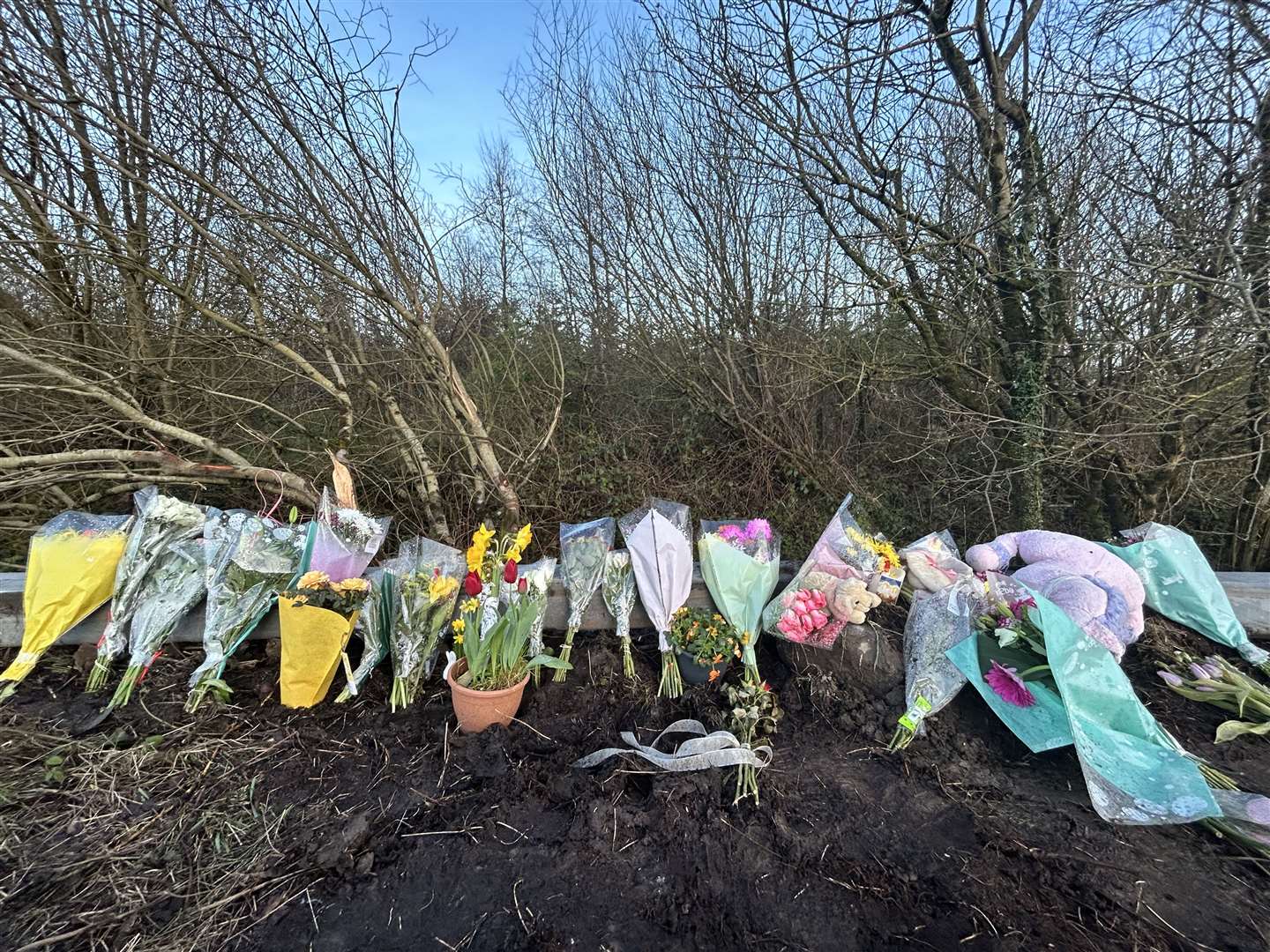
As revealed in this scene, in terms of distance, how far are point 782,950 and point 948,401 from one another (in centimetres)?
370

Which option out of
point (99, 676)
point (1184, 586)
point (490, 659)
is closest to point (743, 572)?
point (490, 659)

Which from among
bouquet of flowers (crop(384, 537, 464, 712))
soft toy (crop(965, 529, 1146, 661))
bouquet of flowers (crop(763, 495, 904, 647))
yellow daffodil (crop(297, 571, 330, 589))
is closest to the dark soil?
bouquet of flowers (crop(384, 537, 464, 712))

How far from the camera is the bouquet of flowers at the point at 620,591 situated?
278cm

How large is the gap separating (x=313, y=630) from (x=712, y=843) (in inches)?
70.4

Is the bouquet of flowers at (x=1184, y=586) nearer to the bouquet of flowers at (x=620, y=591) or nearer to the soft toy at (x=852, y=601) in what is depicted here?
the soft toy at (x=852, y=601)

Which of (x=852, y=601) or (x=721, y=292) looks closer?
(x=852, y=601)

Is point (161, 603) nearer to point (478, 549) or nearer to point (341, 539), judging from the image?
point (341, 539)

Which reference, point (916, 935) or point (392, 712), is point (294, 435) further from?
point (916, 935)

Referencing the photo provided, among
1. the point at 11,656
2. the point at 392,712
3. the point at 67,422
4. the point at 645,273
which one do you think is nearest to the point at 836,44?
the point at 645,273

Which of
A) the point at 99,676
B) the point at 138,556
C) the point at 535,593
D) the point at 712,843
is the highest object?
the point at 138,556

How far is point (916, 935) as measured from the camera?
4.71 ft

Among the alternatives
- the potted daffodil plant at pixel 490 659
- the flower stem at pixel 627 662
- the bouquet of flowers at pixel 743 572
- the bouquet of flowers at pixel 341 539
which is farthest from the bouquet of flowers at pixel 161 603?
the bouquet of flowers at pixel 743 572

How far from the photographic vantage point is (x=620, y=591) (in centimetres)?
284

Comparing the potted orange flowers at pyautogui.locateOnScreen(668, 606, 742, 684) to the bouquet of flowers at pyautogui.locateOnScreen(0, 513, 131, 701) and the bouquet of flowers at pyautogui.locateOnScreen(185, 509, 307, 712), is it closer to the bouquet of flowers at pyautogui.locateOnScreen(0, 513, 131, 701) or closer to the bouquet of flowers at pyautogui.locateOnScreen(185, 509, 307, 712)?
the bouquet of flowers at pyautogui.locateOnScreen(185, 509, 307, 712)
